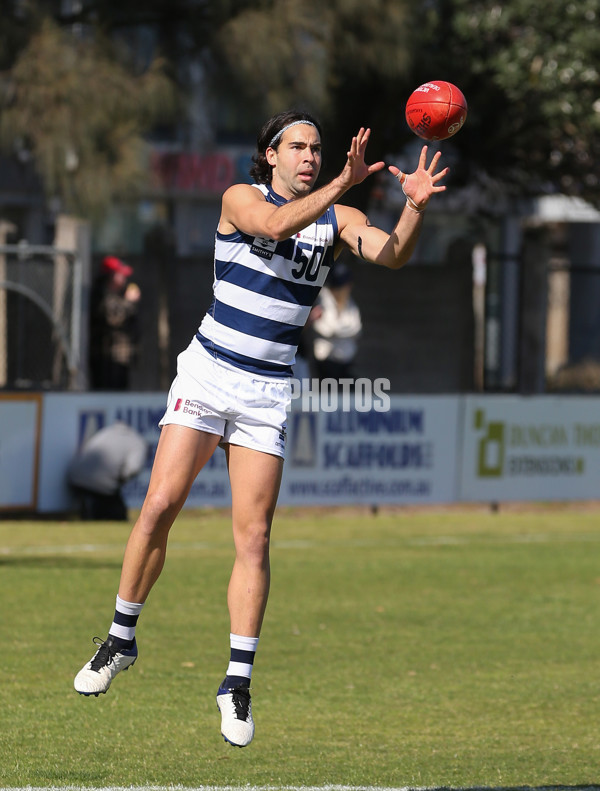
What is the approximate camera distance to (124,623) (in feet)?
19.6

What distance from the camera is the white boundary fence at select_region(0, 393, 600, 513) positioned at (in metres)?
14.1

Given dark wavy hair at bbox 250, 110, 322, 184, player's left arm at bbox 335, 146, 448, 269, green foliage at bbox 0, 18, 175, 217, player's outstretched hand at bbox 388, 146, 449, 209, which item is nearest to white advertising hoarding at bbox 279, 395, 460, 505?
green foliage at bbox 0, 18, 175, 217

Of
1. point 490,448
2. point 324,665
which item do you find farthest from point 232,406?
point 490,448

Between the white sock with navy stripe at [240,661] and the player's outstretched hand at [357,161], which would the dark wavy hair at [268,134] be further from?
the white sock with navy stripe at [240,661]

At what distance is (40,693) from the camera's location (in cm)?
729

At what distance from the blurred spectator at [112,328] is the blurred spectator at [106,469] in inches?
78.2

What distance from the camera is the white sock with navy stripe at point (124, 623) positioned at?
5.97 m

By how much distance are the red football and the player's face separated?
0.43 m

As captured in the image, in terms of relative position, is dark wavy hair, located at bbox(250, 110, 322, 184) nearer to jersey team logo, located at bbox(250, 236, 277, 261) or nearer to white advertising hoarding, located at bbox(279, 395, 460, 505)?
jersey team logo, located at bbox(250, 236, 277, 261)

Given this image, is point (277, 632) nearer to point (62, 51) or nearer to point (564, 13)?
point (62, 51)

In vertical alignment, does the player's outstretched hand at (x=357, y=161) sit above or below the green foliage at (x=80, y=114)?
below

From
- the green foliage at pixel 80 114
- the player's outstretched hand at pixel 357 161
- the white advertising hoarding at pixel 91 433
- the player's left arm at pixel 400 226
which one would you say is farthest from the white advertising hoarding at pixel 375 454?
the player's outstretched hand at pixel 357 161

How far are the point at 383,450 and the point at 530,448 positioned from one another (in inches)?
74.2

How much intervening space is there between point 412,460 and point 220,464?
7.77 feet
